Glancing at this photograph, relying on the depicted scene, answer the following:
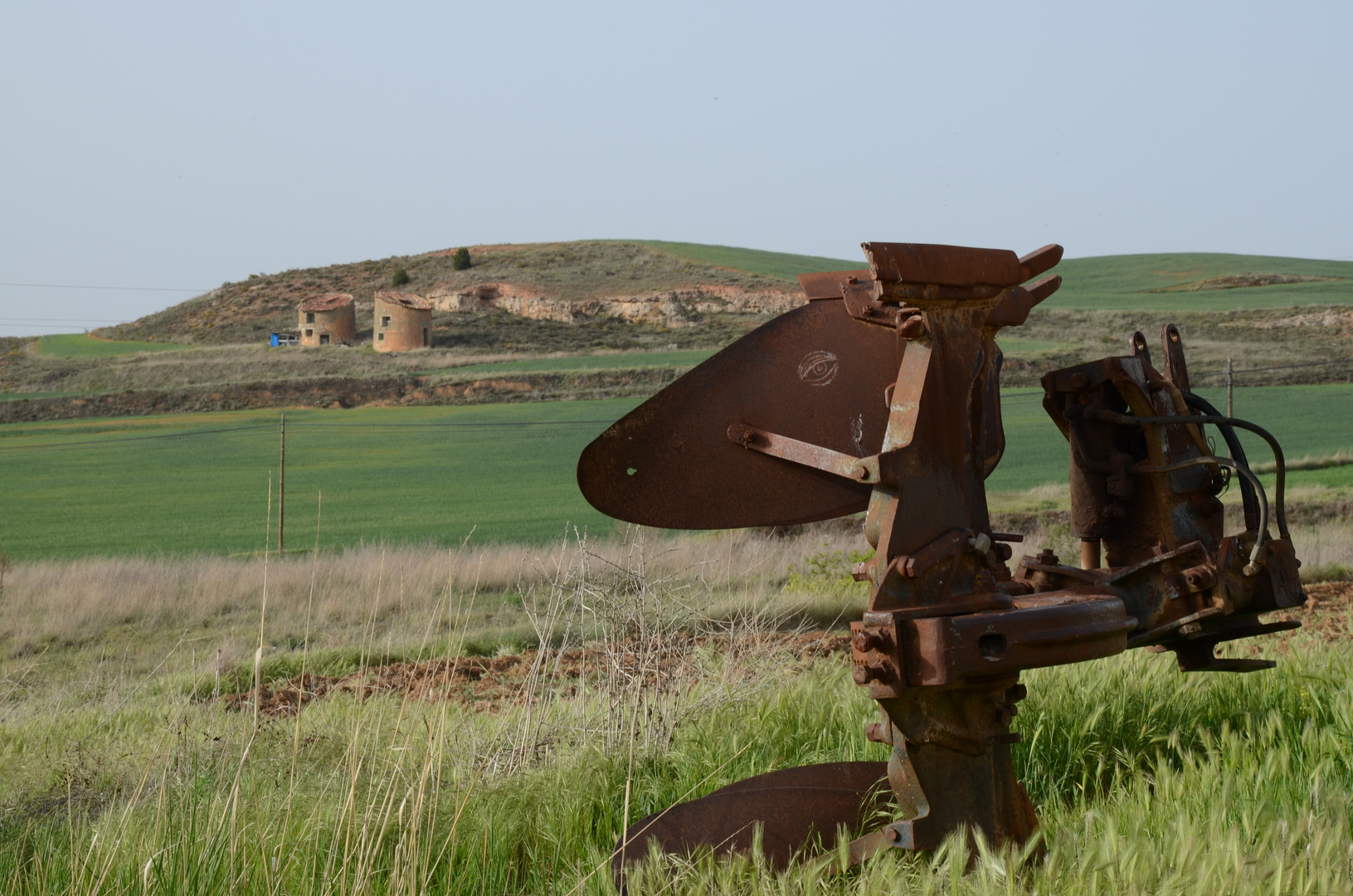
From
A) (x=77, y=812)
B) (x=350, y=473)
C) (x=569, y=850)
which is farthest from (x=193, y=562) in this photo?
(x=350, y=473)

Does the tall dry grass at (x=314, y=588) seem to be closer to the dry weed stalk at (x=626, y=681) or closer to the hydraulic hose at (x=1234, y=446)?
the dry weed stalk at (x=626, y=681)

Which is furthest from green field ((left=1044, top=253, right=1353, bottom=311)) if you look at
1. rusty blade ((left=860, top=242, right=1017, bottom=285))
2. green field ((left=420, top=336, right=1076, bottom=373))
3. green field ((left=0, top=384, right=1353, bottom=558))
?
rusty blade ((left=860, top=242, right=1017, bottom=285))

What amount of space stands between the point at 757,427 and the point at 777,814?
0.99 meters

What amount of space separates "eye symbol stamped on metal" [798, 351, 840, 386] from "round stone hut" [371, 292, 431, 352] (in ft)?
144

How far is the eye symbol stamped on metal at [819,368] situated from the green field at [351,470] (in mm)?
8470

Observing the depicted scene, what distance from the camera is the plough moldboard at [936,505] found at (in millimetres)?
2164

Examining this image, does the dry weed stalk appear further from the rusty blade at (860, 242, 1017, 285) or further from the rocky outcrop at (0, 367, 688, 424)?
the rocky outcrop at (0, 367, 688, 424)

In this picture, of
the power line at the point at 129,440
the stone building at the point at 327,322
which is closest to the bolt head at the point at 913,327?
the power line at the point at 129,440

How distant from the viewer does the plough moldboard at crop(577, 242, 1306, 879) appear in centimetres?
216

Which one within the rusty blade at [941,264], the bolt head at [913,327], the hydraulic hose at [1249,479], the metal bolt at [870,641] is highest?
the rusty blade at [941,264]

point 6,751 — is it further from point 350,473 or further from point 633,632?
point 350,473

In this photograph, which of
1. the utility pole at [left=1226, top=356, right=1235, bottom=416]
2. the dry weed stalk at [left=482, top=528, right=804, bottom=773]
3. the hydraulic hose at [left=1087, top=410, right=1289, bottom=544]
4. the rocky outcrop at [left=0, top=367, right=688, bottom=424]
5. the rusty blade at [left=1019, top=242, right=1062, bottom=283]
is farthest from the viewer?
the rocky outcrop at [left=0, top=367, right=688, bottom=424]

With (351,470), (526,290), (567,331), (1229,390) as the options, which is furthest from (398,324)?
(1229,390)

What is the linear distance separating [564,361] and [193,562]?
96.7 feet
